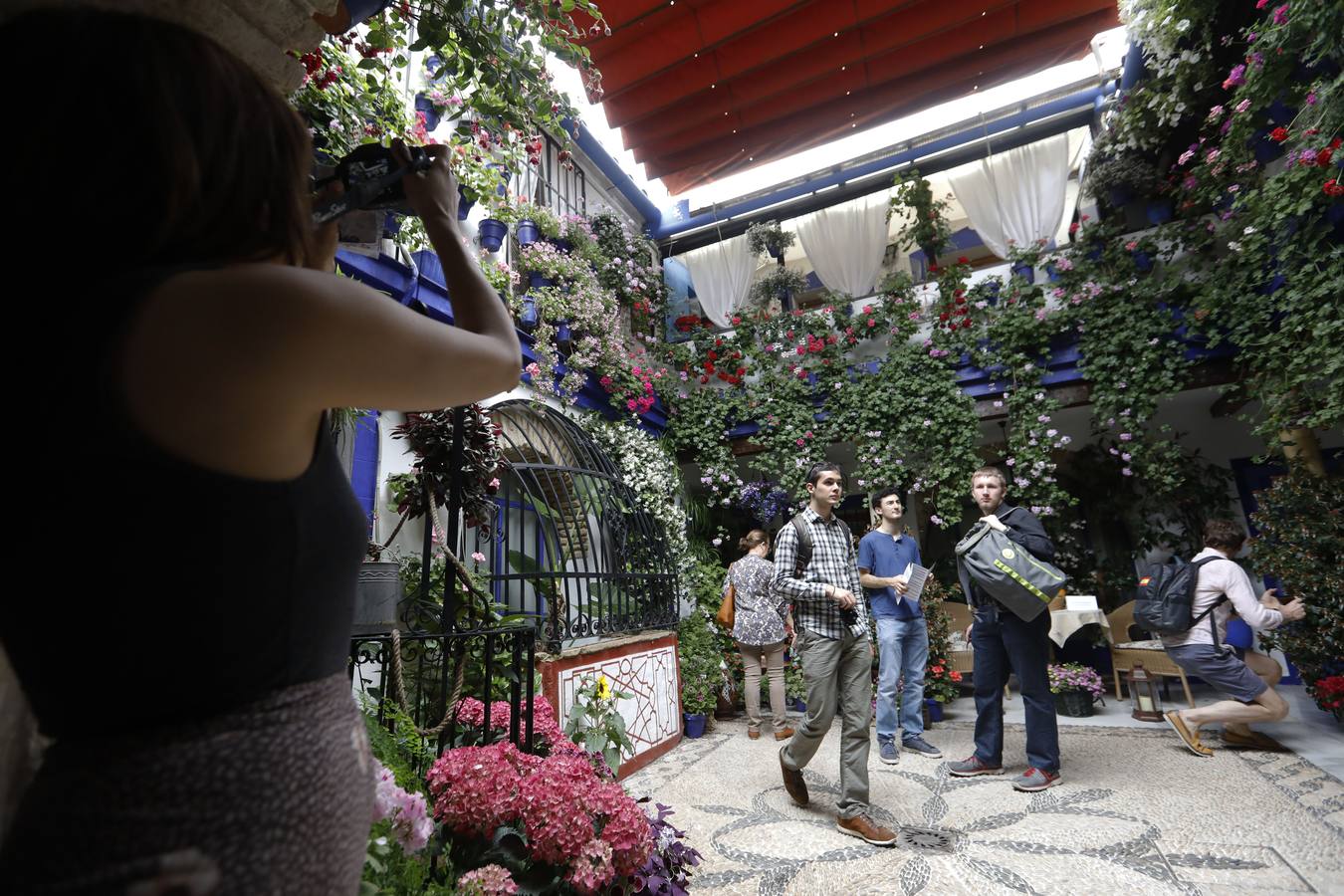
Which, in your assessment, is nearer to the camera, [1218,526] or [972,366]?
[1218,526]

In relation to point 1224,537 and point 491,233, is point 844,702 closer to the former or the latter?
point 1224,537

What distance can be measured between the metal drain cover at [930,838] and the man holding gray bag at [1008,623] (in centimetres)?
92

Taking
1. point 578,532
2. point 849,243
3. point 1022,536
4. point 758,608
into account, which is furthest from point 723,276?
point 1022,536

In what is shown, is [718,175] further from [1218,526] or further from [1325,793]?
[1325,793]

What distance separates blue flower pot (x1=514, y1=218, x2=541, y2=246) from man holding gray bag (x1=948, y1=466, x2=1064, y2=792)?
4.41 metres

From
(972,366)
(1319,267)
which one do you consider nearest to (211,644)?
(1319,267)

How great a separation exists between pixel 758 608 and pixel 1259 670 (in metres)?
3.81

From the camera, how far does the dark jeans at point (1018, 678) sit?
3977 millimetres

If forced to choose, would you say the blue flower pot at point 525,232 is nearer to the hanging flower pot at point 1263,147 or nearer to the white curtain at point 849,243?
the white curtain at point 849,243

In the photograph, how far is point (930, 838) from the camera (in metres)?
3.31

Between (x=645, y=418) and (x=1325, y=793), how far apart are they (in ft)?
19.6

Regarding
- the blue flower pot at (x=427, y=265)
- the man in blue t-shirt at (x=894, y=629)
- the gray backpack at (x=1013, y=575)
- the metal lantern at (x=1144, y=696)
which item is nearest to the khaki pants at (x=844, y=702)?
the gray backpack at (x=1013, y=575)

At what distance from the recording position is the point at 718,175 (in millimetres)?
8242

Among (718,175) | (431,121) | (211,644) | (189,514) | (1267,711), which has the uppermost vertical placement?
(718,175)
